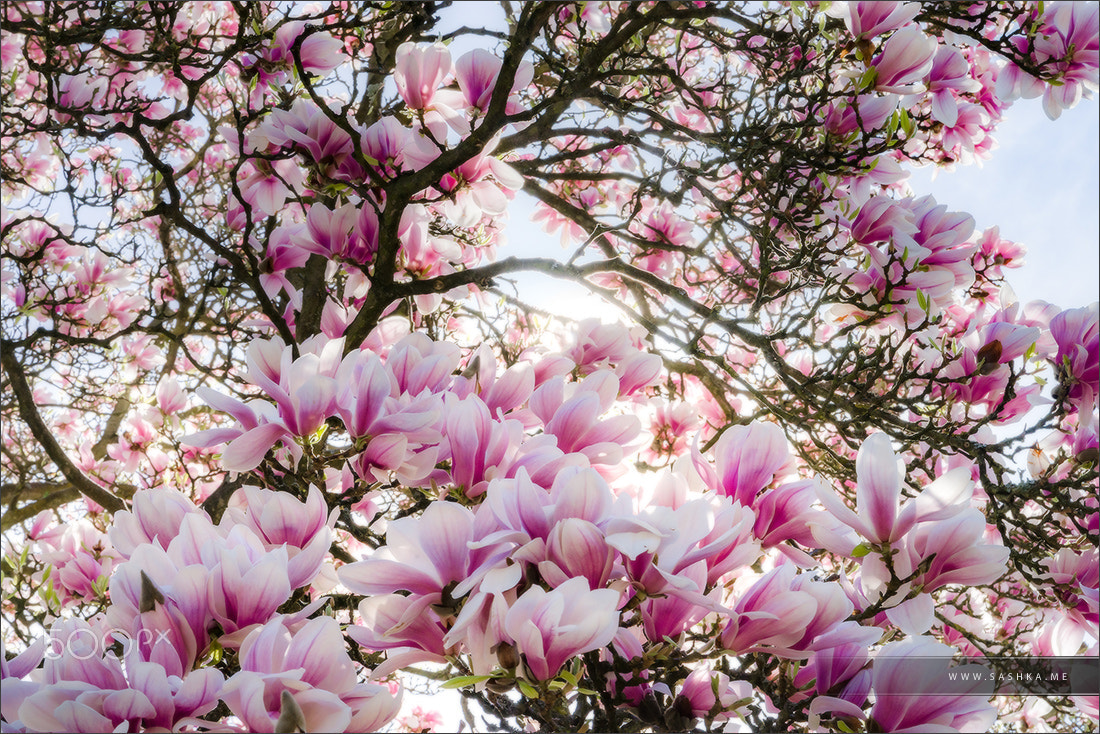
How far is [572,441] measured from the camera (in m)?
1.24

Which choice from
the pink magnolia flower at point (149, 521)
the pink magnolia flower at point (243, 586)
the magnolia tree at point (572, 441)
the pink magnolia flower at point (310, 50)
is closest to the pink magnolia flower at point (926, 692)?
the magnolia tree at point (572, 441)

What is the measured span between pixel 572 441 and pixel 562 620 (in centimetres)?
47

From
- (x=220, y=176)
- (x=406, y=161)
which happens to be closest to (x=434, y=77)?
(x=406, y=161)

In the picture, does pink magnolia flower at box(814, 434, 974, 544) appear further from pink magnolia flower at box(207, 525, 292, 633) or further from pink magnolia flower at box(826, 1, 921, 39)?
pink magnolia flower at box(826, 1, 921, 39)

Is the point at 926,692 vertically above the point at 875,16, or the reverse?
the point at 875,16

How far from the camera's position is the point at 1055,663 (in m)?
1.46

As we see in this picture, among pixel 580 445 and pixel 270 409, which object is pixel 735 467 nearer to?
pixel 580 445

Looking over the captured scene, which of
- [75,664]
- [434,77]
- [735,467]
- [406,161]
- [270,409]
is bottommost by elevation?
[75,664]

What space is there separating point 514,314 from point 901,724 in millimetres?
2403

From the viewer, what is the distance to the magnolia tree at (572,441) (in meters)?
0.85

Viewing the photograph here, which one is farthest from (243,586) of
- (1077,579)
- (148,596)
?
(1077,579)

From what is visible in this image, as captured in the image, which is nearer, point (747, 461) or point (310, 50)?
point (747, 461)

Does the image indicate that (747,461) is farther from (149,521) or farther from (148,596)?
(149,521)

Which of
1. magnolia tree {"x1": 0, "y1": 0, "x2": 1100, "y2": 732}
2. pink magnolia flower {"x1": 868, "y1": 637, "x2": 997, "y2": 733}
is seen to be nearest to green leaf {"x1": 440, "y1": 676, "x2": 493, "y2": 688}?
magnolia tree {"x1": 0, "y1": 0, "x2": 1100, "y2": 732}
